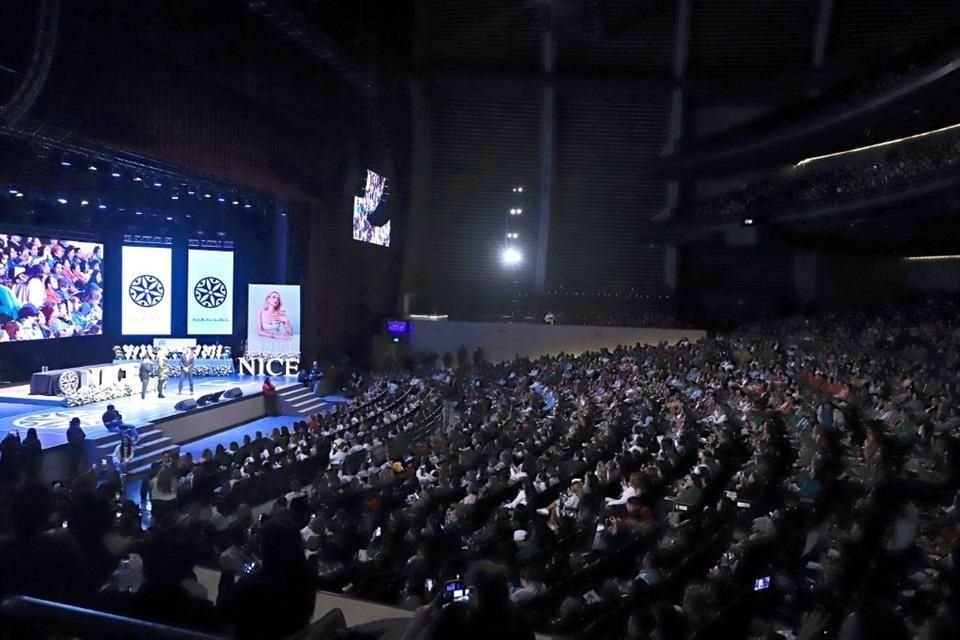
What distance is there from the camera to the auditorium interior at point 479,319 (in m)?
4.75

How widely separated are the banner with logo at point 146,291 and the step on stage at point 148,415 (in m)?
1.99

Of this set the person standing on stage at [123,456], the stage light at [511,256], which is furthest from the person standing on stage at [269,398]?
the stage light at [511,256]

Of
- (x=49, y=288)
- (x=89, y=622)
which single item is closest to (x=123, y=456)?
(x=49, y=288)

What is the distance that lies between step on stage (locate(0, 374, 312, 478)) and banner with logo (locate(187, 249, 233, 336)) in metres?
2.14

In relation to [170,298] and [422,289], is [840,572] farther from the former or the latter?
[422,289]

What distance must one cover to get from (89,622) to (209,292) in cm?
2107

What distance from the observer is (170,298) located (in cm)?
2056

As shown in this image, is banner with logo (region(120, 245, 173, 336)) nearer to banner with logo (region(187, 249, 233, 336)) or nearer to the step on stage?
banner with logo (region(187, 249, 233, 336))

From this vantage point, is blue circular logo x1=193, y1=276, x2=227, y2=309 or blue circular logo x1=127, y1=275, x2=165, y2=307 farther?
blue circular logo x1=193, y1=276, x2=227, y2=309

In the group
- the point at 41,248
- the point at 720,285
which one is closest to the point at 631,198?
the point at 720,285

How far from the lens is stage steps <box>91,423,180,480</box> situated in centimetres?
1223

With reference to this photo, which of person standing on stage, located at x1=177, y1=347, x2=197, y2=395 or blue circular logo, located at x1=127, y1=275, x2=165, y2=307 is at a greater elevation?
blue circular logo, located at x1=127, y1=275, x2=165, y2=307

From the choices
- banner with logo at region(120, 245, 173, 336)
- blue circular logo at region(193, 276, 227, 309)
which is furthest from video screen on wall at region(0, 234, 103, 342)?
blue circular logo at region(193, 276, 227, 309)

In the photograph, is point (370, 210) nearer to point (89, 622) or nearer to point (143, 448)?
point (143, 448)
